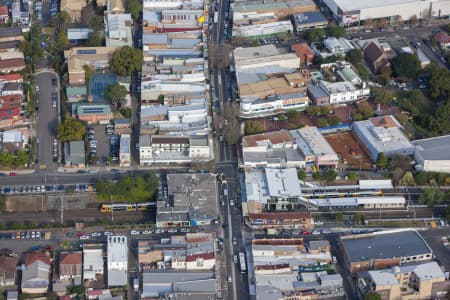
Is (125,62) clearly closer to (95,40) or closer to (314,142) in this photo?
(95,40)

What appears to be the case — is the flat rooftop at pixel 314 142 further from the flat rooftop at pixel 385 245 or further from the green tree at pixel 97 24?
the green tree at pixel 97 24

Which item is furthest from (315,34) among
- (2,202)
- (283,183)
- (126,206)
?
(2,202)

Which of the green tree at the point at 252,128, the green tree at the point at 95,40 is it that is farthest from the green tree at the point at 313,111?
the green tree at the point at 95,40

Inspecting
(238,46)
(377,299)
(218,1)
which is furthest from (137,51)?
(377,299)

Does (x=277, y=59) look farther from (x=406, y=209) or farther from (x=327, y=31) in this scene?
(x=406, y=209)

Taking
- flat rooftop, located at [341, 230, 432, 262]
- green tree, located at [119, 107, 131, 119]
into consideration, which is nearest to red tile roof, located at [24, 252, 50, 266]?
green tree, located at [119, 107, 131, 119]
